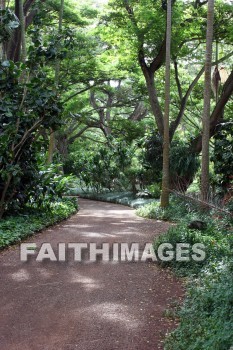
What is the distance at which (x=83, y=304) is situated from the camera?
502 cm

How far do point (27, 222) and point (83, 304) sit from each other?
5379 mm

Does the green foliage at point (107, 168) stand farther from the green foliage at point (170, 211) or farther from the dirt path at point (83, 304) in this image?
the dirt path at point (83, 304)

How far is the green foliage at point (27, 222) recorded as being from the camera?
27.7ft

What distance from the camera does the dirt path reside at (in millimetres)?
4121

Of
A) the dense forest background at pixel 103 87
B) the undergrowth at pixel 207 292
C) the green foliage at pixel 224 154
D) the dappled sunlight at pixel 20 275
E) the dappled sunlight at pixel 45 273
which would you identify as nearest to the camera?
the undergrowth at pixel 207 292

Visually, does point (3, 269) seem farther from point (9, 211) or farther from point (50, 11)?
point (50, 11)

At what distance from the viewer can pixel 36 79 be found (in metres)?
9.72

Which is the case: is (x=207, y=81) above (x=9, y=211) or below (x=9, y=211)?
above

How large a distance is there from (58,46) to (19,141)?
240 cm

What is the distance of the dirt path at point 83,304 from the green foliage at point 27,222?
713 mm

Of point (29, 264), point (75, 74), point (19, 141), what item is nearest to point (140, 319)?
point (29, 264)

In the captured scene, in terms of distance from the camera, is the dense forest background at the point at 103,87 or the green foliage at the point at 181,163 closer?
the dense forest background at the point at 103,87

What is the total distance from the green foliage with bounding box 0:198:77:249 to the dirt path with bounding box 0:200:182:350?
28.1 inches

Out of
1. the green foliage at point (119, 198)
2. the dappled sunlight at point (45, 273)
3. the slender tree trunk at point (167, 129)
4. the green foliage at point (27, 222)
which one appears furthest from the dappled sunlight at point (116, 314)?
the green foliage at point (119, 198)
